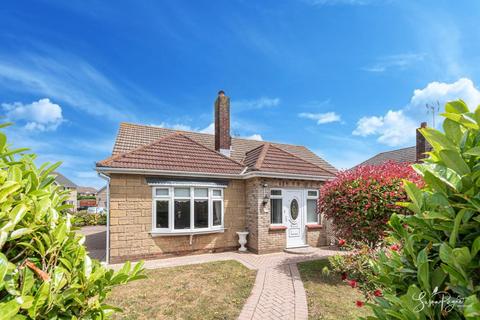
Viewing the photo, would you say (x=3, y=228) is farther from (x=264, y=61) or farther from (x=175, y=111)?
(x=175, y=111)

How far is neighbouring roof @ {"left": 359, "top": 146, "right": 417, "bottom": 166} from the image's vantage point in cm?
2411

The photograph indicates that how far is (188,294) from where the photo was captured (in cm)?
651

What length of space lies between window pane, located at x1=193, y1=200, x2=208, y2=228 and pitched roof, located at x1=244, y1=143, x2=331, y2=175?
9.98 feet

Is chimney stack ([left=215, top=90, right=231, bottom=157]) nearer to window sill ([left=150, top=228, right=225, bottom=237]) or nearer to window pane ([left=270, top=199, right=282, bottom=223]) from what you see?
window pane ([left=270, top=199, right=282, bottom=223])

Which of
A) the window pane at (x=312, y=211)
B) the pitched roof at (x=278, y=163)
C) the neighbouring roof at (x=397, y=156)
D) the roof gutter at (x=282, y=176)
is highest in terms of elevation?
the neighbouring roof at (x=397, y=156)

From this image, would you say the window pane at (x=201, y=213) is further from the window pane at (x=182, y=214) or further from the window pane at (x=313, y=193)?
the window pane at (x=313, y=193)

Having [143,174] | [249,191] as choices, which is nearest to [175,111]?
[143,174]

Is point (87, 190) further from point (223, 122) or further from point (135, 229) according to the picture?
point (135, 229)

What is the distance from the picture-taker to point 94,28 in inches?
335

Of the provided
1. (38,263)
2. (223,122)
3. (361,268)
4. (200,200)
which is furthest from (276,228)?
(38,263)

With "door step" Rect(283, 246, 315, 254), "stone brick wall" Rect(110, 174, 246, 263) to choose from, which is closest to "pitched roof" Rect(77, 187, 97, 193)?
"stone brick wall" Rect(110, 174, 246, 263)

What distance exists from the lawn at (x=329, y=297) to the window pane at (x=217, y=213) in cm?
465

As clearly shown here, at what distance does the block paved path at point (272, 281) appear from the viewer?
215 inches

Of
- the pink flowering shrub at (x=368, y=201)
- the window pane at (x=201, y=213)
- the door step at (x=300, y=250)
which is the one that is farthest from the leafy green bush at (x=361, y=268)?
the window pane at (x=201, y=213)
